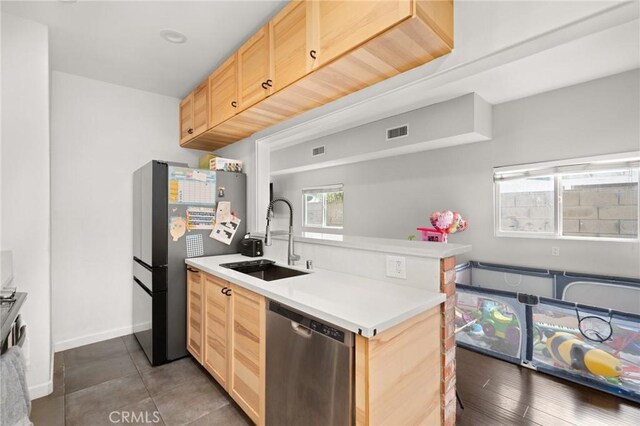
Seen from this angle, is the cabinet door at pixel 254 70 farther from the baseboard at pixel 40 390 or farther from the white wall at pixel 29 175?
the baseboard at pixel 40 390

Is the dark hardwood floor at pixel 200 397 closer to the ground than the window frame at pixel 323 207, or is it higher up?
closer to the ground

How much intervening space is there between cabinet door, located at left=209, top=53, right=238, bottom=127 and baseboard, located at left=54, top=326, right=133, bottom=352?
2300 millimetres

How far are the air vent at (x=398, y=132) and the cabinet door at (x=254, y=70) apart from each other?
2.49 m

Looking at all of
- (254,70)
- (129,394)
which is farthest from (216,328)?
(254,70)

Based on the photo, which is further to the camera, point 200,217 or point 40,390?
point 200,217

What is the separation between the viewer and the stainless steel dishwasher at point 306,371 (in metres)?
1.14

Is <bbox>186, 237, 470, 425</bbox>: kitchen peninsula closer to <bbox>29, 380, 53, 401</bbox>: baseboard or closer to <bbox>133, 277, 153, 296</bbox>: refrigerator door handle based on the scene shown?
<bbox>133, 277, 153, 296</bbox>: refrigerator door handle

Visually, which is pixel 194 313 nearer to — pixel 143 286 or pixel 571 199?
pixel 143 286

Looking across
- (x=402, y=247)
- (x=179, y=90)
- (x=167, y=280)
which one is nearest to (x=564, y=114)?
(x=402, y=247)

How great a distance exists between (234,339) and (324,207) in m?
4.67

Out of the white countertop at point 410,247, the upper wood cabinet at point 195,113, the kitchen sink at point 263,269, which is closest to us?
the white countertop at point 410,247

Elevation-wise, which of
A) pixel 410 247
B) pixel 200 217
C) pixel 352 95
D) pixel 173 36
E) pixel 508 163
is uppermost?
pixel 173 36

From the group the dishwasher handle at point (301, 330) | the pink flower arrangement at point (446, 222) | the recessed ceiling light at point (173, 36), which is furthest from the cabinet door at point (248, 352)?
the pink flower arrangement at point (446, 222)

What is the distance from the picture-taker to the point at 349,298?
1393 mm
